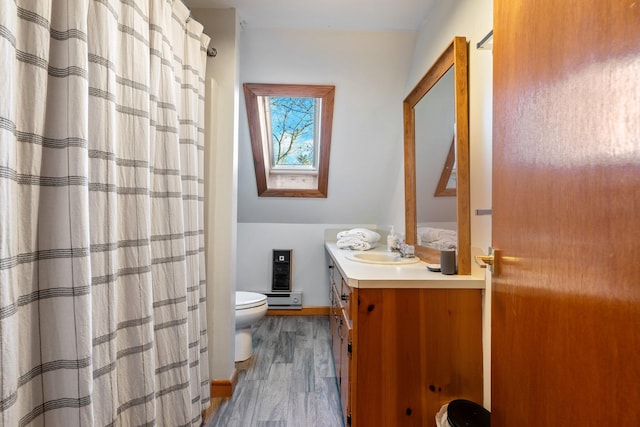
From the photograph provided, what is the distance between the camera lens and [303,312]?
3383 mm

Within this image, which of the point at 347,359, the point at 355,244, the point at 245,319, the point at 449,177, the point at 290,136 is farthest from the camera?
the point at 290,136

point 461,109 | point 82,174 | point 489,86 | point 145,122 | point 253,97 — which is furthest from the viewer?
point 253,97

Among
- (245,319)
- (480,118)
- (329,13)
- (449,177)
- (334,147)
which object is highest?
(329,13)

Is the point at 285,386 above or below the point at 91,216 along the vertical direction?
below

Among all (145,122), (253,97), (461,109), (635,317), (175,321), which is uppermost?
(253,97)

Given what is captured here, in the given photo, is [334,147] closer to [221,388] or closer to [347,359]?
[347,359]

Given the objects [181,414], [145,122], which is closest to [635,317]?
[145,122]

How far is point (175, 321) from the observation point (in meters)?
1.31

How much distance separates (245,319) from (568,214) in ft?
6.77

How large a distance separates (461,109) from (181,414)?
71.8 inches

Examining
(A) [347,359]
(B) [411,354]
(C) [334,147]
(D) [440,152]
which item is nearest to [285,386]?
(A) [347,359]

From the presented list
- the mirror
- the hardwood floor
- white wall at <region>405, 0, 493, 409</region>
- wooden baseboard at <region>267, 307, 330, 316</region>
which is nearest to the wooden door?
white wall at <region>405, 0, 493, 409</region>

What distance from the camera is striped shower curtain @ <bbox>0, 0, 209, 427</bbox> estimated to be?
2.35 ft

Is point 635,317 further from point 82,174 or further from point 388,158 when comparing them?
point 388,158
